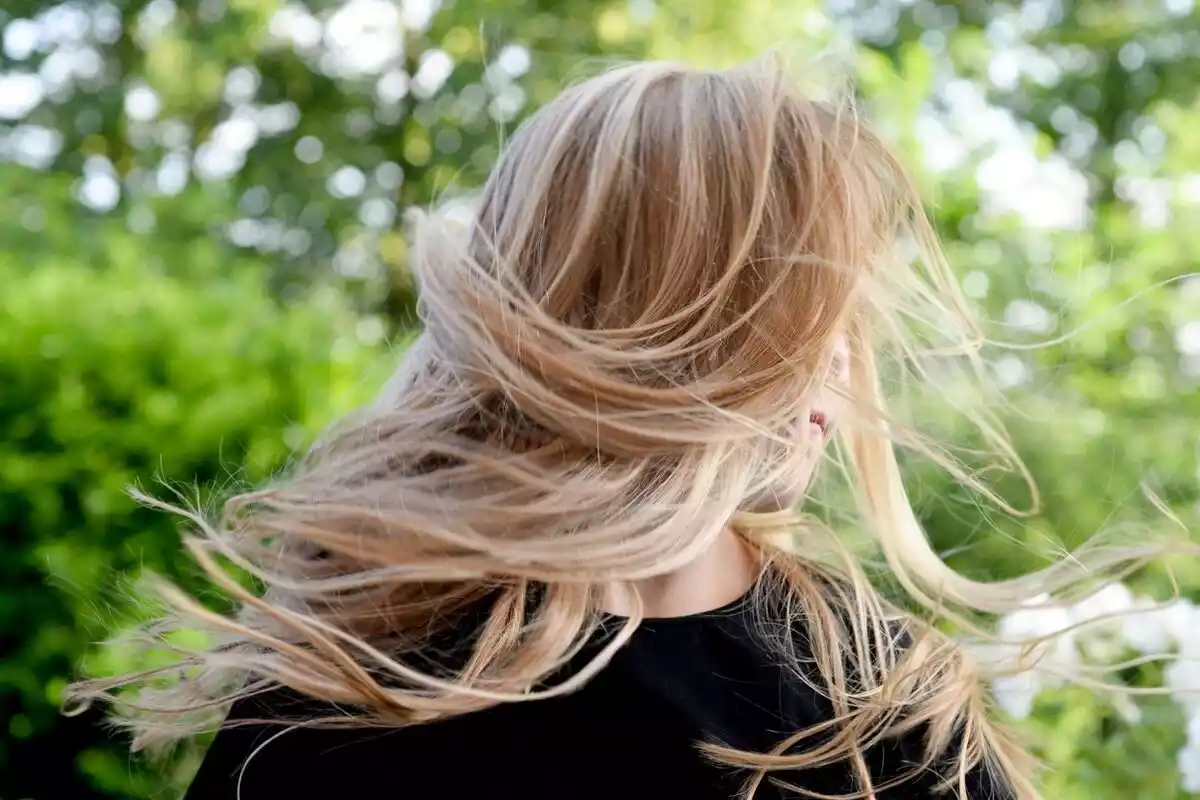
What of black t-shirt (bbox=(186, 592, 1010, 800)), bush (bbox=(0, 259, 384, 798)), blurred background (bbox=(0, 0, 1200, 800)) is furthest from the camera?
bush (bbox=(0, 259, 384, 798))

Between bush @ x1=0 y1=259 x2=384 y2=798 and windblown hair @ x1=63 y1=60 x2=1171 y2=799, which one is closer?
windblown hair @ x1=63 y1=60 x2=1171 y2=799

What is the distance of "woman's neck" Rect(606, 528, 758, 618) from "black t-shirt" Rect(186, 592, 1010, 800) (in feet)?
0.17

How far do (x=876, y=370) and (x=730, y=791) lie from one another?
77cm

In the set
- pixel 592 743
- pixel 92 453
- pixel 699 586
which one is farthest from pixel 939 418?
pixel 92 453

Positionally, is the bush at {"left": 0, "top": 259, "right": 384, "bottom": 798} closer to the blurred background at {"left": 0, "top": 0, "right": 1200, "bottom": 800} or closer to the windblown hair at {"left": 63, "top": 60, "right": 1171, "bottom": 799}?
the blurred background at {"left": 0, "top": 0, "right": 1200, "bottom": 800}

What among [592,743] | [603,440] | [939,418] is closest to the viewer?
[592,743]

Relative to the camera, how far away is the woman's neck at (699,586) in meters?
1.50

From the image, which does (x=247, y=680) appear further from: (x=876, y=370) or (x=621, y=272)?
→ (x=876, y=370)

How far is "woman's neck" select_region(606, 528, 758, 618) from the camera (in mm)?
1498

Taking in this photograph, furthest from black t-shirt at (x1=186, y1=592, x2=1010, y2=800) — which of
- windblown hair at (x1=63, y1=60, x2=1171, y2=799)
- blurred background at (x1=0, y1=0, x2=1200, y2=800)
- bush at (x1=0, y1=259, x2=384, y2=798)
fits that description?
bush at (x1=0, y1=259, x2=384, y2=798)

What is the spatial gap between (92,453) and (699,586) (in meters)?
1.86

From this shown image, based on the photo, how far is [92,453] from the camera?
9.12 ft

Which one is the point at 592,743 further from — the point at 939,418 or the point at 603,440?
the point at 939,418

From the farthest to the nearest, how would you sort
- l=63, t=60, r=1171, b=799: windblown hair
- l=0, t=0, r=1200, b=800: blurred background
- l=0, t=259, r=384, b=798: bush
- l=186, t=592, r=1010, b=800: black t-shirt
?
l=0, t=259, r=384, b=798: bush < l=0, t=0, r=1200, b=800: blurred background < l=63, t=60, r=1171, b=799: windblown hair < l=186, t=592, r=1010, b=800: black t-shirt
